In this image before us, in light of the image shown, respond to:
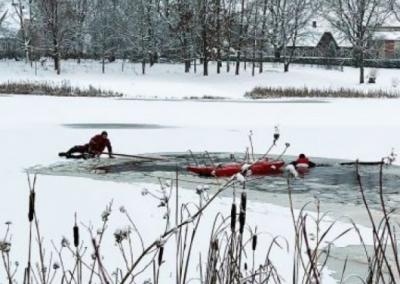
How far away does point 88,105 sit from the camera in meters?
31.0

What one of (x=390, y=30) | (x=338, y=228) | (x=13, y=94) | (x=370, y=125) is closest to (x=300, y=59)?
(x=390, y=30)

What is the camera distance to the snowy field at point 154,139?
33.1ft

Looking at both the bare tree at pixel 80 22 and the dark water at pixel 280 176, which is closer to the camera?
the dark water at pixel 280 176

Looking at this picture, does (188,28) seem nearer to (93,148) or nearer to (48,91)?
(48,91)

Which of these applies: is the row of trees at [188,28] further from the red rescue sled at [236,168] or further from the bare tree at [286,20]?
the red rescue sled at [236,168]

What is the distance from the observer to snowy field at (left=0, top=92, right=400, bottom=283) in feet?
33.1

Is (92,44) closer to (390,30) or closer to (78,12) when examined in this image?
(78,12)

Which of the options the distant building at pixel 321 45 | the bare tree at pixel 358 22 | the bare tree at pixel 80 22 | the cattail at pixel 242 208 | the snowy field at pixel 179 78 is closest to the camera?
the cattail at pixel 242 208

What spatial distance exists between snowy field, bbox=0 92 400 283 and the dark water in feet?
3.10

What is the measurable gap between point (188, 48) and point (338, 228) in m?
47.1

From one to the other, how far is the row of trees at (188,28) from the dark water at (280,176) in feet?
118

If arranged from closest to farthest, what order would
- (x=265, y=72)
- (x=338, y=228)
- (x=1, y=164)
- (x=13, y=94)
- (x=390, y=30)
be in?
(x=338, y=228), (x=1, y=164), (x=13, y=94), (x=265, y=72), (x=390, y=30)

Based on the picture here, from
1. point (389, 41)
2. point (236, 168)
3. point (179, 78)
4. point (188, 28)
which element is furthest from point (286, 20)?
point (236, 168)

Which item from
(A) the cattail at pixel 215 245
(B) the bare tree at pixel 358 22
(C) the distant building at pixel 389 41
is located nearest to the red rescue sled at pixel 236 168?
(A) the cattail at pixel 215 245
